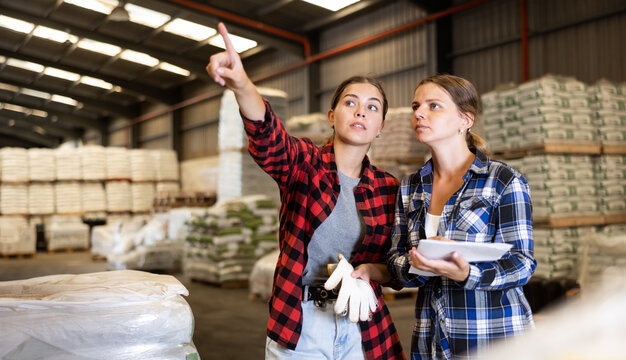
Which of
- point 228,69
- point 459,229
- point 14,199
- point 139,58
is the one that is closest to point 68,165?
point 14,199

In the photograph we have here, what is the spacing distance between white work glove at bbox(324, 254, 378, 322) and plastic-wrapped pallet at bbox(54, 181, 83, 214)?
17.0 metres

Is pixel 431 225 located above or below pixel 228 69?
below

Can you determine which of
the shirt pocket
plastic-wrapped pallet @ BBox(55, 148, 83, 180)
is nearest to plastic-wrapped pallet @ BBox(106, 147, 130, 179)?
plastic-wrapped pallet @ BBox(55, 148, 83, 180)

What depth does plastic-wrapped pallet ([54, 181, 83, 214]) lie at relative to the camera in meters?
17.1

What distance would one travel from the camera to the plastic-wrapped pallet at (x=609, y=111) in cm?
658

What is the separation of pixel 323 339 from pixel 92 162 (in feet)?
54.8

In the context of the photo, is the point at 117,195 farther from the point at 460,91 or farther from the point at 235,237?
the point at 460,91

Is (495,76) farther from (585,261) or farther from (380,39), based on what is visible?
(585,261)

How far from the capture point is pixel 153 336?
243 cm

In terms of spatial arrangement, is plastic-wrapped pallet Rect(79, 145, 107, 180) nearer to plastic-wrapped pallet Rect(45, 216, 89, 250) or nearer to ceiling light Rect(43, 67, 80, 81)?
plastic-wrapped pallet Rect(45, 216, 89, 250)

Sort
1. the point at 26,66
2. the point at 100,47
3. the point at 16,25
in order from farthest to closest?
the point at 26,66 → the point at 100,47 → the point at 16,25

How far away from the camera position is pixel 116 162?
1767cm

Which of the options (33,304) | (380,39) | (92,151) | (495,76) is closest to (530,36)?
(495,76)

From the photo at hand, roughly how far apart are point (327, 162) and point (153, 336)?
3.65 feet
